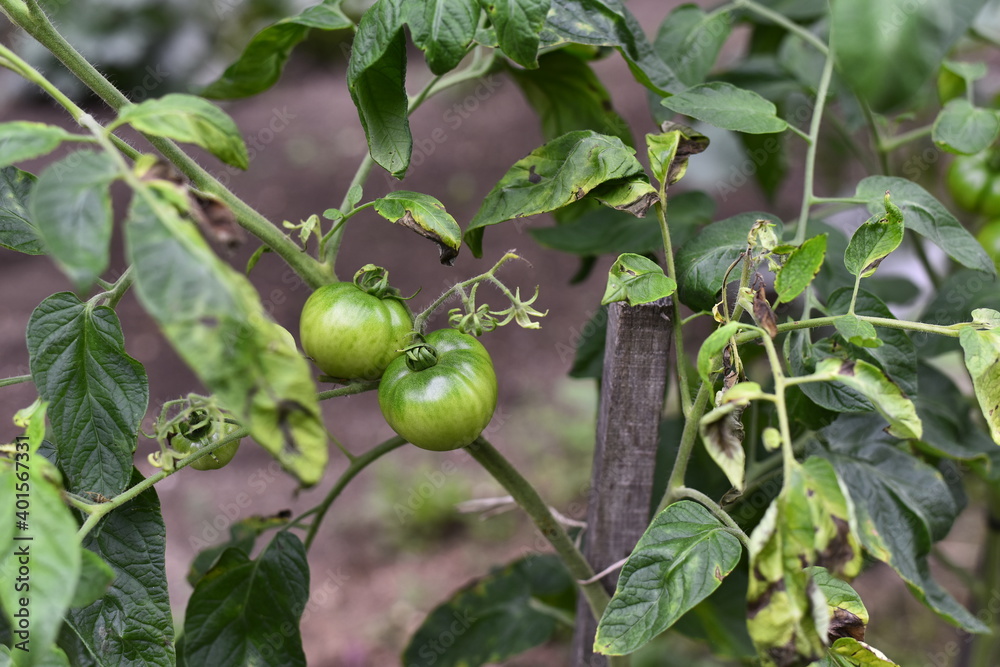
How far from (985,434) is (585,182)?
0.73 metres

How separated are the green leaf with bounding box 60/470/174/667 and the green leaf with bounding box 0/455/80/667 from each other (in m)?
0.13

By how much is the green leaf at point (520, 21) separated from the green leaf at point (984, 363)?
1.25 ft

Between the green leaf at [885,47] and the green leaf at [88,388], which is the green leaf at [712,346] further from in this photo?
the green leaf at [88,388]

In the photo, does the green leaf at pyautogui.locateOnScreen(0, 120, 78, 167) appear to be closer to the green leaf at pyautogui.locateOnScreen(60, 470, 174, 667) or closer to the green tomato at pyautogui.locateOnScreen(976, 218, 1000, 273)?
the green leaf at pyautogui.locateOnScreen(60, 470, 174, 667)

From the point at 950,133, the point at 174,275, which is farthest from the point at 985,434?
the point at 174,275

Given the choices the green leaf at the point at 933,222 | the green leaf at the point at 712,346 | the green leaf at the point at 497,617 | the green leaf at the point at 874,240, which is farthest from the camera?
the green leaf at the point at 497,617

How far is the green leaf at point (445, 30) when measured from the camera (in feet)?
1.82

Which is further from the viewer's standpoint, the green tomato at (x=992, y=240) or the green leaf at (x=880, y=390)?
the green tomato at (x=992, y=240)

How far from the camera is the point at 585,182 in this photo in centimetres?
62

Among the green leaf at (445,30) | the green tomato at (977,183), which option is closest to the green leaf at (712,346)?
the green leaf at (445,30)

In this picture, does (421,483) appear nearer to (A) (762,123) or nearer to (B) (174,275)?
(A) (762,123)

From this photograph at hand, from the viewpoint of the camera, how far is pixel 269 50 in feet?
2.63

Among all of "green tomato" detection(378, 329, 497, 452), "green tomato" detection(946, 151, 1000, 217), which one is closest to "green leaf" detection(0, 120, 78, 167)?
"green tomato" detection(378, 329, 497, 452)

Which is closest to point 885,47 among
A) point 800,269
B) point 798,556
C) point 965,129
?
point 800,269
